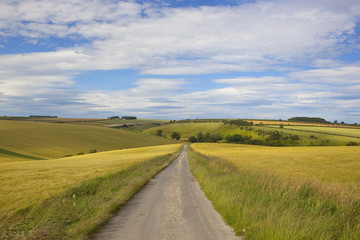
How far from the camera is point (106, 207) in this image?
979cm

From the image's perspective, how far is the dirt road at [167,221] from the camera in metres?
→ 7.35

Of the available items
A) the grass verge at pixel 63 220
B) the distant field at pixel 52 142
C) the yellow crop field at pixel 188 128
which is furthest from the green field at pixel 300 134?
the grass verge at pixel 63 220

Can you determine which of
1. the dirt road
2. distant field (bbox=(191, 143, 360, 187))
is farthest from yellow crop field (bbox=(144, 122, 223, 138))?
the dirt road

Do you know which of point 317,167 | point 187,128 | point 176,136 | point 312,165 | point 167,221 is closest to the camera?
point 167,221

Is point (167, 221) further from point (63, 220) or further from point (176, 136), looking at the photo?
point (176, 136)

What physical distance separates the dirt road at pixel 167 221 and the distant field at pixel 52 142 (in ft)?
167

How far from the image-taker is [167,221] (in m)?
8.78

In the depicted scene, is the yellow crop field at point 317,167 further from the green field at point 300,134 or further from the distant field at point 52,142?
the green field at point 300,134

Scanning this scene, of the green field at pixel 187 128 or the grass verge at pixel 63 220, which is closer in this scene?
the grass verge at pixel 63 220

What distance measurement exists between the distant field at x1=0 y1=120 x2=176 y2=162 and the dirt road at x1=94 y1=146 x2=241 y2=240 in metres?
50.8

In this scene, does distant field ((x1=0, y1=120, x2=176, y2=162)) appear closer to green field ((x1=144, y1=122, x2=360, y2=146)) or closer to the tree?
the tree

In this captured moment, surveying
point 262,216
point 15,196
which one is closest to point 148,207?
point 262,216


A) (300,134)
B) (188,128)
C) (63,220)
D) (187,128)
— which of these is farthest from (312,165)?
(187,128)

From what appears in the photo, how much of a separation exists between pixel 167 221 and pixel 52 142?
82588 millimetres
